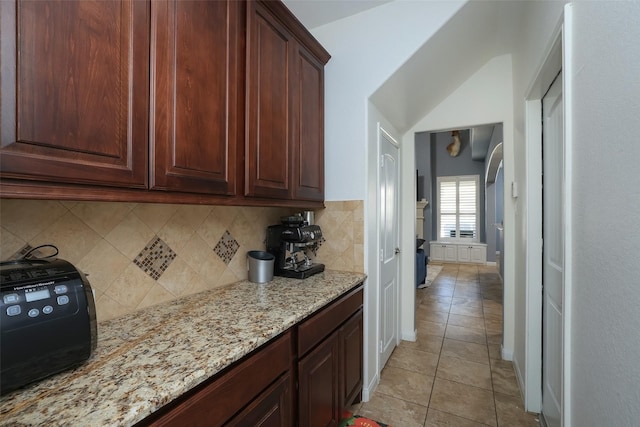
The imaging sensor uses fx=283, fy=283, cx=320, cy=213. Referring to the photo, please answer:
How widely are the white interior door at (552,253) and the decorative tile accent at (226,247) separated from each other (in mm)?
1849

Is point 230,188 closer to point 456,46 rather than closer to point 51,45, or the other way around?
point 51,45

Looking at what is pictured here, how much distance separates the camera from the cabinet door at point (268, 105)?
1437mm

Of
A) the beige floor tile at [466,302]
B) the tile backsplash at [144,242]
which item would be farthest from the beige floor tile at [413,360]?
the beige floor tile at [466,302]

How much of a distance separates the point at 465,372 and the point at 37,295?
283 centimetres

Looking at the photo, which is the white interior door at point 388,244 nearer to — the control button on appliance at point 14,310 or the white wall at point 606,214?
the white wall at point 606,214

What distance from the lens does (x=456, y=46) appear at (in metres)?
2.17

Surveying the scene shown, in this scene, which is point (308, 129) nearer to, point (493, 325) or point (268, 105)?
point (268, 105)

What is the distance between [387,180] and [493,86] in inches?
53.4

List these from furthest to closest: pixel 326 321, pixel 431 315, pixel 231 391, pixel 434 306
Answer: pixel 434 306 → pixel 431 315 → pixel 326 321 → pixel 231 391

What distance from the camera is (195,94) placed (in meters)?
1.15

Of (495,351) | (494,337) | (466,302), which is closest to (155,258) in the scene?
(495,351)

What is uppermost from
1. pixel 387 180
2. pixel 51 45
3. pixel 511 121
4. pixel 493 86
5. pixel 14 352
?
pixel 493 86

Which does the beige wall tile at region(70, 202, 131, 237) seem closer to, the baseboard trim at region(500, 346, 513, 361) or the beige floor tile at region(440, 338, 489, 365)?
the beige floor tile at region(440, 338, 489, 365)

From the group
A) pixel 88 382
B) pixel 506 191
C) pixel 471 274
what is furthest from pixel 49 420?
pixel 471 274
